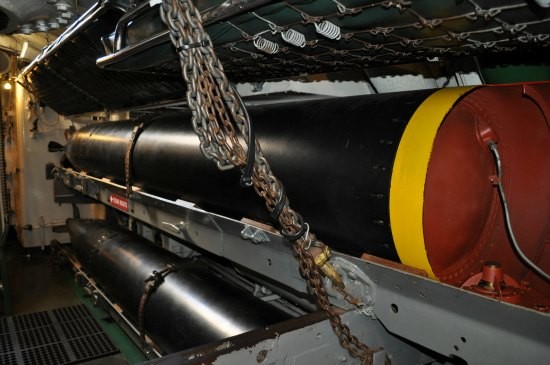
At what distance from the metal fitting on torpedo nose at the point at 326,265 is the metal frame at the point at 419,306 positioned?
4 cm

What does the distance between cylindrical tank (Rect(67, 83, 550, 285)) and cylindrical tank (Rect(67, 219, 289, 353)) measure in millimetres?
704

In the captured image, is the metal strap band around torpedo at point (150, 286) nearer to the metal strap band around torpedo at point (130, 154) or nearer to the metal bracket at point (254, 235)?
the metal strap band around torpedo at point (130, 154)

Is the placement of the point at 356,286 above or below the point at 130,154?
below

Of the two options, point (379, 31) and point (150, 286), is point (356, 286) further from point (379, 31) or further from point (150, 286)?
point (150, 286)

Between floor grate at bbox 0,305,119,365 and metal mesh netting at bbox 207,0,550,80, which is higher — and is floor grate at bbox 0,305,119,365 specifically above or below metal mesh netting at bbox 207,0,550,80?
below

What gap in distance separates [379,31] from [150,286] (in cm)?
177

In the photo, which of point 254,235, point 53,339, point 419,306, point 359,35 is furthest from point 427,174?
point 53,339

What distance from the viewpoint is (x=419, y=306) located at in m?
1.01


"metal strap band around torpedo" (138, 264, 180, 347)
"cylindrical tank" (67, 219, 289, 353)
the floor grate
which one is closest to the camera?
"cylindrical tank" (67, 219, 289, 353)

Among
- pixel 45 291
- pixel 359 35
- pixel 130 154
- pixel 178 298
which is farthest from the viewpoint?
pixel 45 291

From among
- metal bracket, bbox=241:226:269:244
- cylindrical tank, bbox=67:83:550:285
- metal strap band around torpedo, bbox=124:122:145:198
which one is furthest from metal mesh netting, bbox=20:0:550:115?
metal bracket, bbox=241:226:269:244

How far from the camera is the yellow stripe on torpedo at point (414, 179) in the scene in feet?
3.18

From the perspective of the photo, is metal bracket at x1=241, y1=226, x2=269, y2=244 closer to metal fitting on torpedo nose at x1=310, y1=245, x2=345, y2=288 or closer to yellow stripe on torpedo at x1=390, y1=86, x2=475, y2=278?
metal fitting on torpedo nose at x1=310, y1=245, x2=345, y2=288

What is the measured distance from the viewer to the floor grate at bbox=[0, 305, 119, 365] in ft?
9.44
